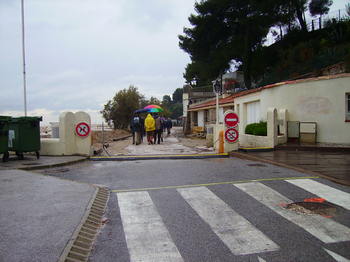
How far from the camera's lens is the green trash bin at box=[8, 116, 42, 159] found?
36.9ft

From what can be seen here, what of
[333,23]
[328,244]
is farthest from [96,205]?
[333,23]

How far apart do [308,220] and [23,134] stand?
9.66 metres

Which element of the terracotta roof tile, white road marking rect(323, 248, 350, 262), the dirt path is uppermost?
the terracotta roof tile

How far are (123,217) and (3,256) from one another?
2030mm

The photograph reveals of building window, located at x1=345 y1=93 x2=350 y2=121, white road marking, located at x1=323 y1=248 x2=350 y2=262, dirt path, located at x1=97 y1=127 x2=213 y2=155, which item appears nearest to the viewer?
white road marking, located at x1=323 y1=248 x2=350 y2=262

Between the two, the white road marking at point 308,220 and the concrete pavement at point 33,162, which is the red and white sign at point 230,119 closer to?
the concrete pavement at point 33,162

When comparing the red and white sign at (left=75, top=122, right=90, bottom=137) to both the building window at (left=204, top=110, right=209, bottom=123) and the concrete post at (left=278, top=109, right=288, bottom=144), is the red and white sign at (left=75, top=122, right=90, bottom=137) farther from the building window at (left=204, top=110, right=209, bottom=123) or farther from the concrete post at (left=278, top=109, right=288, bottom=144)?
the building window at (left=204, top=110, right=209, bottom=123)

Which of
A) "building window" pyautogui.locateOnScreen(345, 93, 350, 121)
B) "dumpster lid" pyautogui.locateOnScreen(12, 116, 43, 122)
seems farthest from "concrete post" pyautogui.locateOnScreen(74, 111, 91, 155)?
"building window" pyautogui.locateOnScreen(345, 93, 350, 121)

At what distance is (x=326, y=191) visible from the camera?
680 cm

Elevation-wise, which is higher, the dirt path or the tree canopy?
the tree canopy

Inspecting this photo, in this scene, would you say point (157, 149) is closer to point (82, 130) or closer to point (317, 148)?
point (82, 130)

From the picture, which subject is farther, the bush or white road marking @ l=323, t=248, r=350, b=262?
the bush

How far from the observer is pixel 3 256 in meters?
3.85

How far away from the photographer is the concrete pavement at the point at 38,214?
404 centimetres
